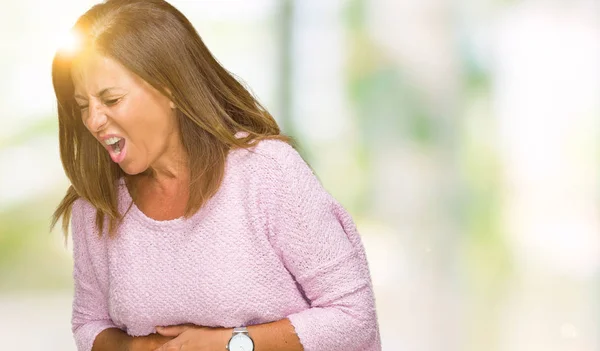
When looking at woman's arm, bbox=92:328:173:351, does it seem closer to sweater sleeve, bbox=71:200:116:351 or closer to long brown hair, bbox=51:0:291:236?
sweater sleeve, bbox=71:200:116:351

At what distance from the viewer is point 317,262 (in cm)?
160

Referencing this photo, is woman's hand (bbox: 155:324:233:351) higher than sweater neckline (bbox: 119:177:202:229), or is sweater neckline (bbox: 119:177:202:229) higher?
sweater neckline (bbox: 119:177:202:229)

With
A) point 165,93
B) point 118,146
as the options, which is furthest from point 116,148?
point 165,93

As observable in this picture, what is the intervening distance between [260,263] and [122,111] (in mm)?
330

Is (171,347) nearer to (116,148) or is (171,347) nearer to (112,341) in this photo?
(112,341)

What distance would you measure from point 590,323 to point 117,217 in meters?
2.07

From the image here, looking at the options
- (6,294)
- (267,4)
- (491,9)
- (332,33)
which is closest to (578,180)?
(491,9)

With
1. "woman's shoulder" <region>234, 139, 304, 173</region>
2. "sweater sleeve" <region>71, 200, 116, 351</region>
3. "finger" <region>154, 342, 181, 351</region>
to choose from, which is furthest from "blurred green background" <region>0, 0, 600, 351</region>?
"finger" <region>154, 342, 181, 351</region>

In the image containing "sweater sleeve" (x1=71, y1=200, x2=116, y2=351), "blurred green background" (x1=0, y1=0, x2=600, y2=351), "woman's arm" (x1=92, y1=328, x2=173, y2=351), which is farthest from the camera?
"blurred green background" (x1=0, y1=0, x2=600, y2=351)

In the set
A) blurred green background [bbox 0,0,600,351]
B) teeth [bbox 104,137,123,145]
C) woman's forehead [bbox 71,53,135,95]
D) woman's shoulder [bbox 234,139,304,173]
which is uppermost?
woman's forehead [bbox 71,53,135,95]

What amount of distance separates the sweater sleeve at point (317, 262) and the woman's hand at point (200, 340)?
11 cm

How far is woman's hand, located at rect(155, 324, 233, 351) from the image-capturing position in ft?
5.25

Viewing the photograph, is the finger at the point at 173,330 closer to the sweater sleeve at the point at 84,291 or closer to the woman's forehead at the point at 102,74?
the sweater sleeve at the point at 84,291

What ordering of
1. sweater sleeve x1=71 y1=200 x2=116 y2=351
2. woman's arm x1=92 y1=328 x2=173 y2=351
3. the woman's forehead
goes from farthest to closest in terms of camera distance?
sweater sleeve x1=71 y1=200 x2=116 y2=351
woman's arm x1=92 y1=328 x2=173 y2=351
the woman's forehead
